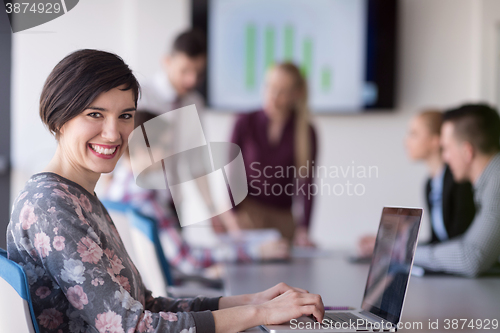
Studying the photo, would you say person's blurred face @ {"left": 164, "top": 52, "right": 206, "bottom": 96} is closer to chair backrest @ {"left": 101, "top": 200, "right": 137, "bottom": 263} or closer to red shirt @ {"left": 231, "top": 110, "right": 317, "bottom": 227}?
red shirt @ {"left": 231, "top": 110, "right": 317, "bottom": 227}

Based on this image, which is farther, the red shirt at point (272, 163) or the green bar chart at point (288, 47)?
the green bar chart at point (288, 47)

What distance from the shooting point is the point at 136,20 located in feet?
10.8

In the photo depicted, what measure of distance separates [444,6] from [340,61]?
0.83m

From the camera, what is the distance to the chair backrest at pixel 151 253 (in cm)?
160

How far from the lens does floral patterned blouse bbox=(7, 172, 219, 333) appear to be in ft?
2.53

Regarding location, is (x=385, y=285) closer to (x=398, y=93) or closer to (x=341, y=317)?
(x=341, y=317)

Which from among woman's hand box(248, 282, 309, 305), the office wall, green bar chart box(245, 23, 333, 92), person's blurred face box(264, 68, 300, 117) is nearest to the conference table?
woman's hand box(248, 282, 309, 305)

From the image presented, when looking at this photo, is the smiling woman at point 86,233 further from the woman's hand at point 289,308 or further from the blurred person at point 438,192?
the blurred person at point 438,192

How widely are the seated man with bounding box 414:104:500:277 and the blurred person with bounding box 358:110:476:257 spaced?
0.28ft

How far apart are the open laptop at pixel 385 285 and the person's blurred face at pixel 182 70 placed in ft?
5.02

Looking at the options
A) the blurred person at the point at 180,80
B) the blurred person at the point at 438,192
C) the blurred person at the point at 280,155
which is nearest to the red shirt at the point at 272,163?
the blurred person at the point at 280,155

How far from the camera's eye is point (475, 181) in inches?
64.7

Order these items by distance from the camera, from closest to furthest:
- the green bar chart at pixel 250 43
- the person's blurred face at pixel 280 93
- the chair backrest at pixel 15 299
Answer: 1. the chair backrest at pixel 15 299
2. the person's blurred face at pixel 280 93
3. the green bar chart at pixel 250 43

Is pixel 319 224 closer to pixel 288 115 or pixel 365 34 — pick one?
pixel 288 115
